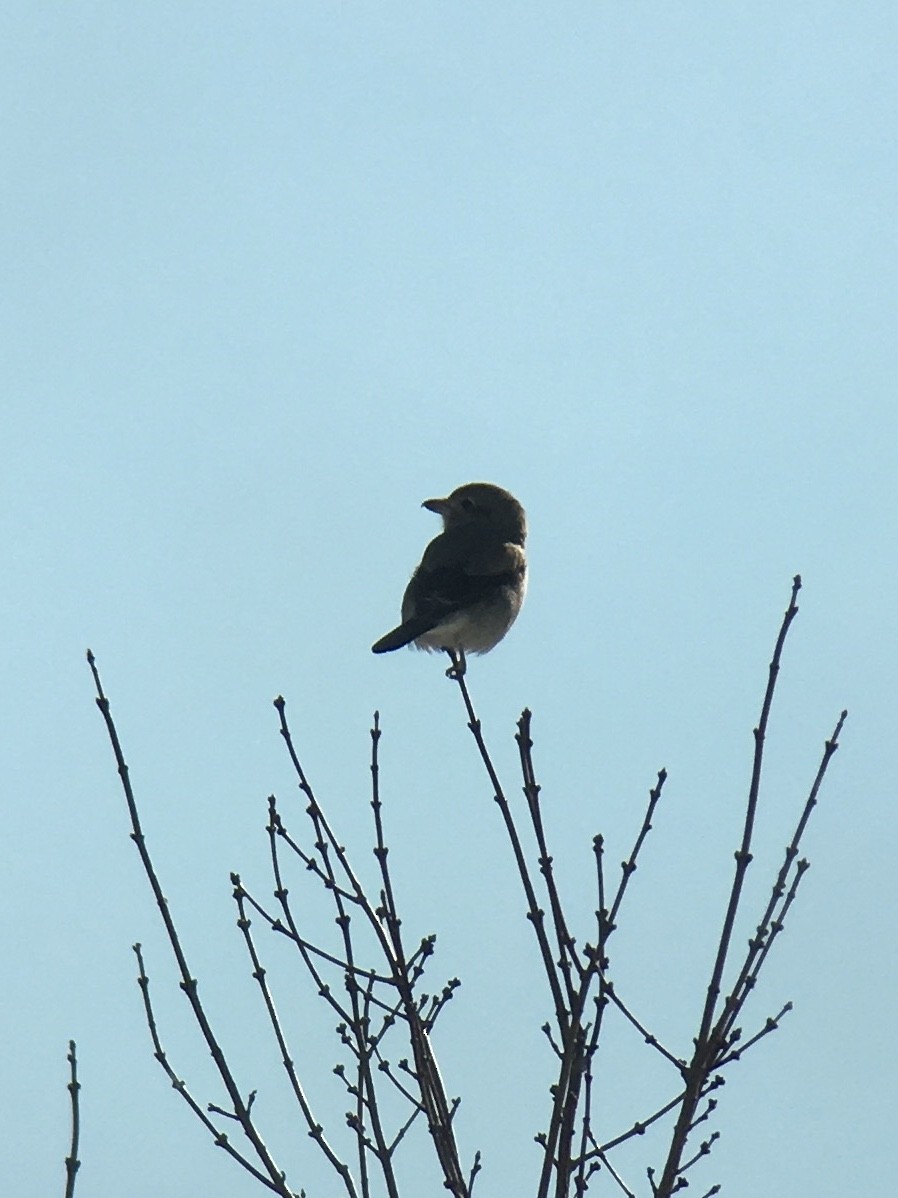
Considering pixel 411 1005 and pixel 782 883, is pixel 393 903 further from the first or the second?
pixel 782 883

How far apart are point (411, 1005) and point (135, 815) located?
91 cm

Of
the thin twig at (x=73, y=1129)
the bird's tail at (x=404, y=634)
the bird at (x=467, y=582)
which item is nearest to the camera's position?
the thin twig at (x=73, y=1129)

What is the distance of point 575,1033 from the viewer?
13.4 ft

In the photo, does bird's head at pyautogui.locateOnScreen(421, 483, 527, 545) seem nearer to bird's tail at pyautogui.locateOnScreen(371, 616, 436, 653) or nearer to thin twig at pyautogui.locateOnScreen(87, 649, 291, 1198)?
bird's tail at pyautogui.locateOnScreen(371, 616, 436, 653)

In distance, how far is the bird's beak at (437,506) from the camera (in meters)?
10.7

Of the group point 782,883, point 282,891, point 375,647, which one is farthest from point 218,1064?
point 375,647

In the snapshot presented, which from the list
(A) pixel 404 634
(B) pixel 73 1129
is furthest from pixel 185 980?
(A) pixel 404 634

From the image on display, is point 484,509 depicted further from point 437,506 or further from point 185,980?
point 185,980

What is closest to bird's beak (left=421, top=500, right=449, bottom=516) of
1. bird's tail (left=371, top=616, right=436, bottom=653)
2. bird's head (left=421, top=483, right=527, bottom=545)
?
bird's head (left=421, top=483, right=527, bottom=545)

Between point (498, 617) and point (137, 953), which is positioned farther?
point (498, 617)

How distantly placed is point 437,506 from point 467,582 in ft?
4.32

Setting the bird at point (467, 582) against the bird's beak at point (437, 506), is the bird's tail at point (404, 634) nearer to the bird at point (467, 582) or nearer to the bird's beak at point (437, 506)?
the bird at point (467, 582)

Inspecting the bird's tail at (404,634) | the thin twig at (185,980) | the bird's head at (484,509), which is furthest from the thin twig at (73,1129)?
the bird's head at (484,509)

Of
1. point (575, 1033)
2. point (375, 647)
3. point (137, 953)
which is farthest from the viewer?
point (375, 647)
